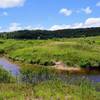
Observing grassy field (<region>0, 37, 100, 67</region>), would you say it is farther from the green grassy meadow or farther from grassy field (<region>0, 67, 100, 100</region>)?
grassy field (<region>0, 67, 100, 100</region>)

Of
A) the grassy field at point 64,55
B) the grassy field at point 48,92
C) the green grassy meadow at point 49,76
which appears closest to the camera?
the grassy field at point 48,92

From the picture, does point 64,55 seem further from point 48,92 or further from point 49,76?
point 48,92

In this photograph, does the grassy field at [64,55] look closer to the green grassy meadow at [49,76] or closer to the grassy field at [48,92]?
the green grassy meadow at [49,76]

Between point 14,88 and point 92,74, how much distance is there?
3007cm

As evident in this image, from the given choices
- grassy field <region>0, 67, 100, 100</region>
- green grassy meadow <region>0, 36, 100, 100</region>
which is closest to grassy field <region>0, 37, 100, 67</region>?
green grassy meadow <region>0, 36, 100, 100</region>

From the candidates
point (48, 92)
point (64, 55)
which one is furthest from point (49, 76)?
point (64, 55)

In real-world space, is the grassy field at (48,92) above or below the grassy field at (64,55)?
above

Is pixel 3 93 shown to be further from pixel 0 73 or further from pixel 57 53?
pixel 57 53

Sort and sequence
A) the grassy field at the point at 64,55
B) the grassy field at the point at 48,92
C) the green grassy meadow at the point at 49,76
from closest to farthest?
the grassy field at the point at 48,92 < the green grassy meadow at the point at 49,76 < the grassy field at the point at 64,55

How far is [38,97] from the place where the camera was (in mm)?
25359

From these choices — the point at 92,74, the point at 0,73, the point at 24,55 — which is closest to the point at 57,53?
the point at 24,55

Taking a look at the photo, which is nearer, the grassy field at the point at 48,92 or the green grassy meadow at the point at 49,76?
the grassy field at the point at 48,92

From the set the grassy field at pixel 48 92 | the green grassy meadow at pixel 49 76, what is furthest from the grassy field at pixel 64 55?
the grassy field at pixel 48 92

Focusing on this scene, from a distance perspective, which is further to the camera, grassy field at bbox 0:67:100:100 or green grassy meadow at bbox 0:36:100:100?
green grassy meadow at bbox 0:36:100:100
